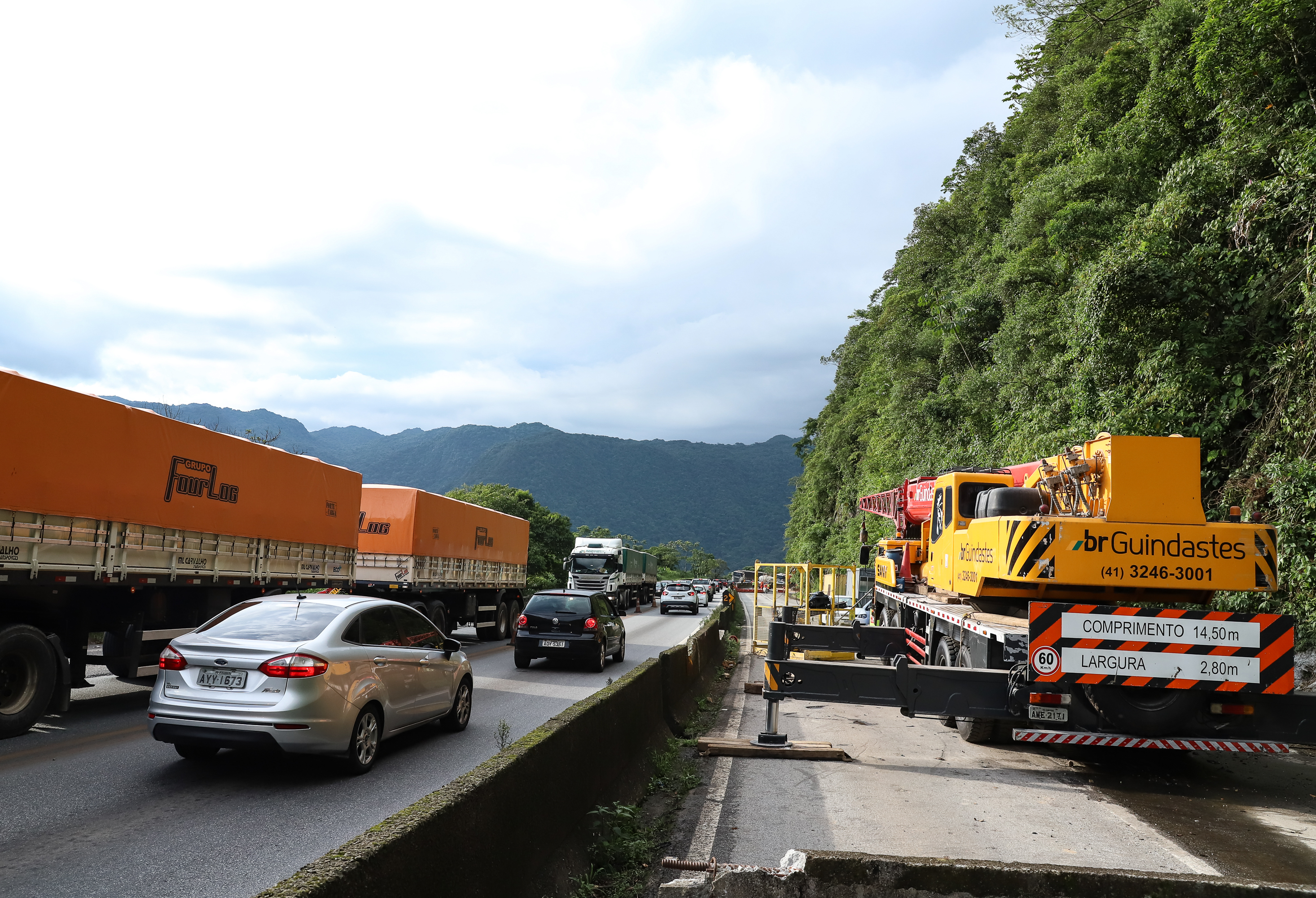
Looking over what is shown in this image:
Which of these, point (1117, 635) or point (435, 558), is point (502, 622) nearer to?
point (435, 558)

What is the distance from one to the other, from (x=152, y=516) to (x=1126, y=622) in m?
10.3

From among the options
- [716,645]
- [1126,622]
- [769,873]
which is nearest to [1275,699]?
[1126,622]

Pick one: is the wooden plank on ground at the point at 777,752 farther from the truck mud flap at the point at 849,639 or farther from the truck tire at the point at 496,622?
the truck tire at the point at 496,622

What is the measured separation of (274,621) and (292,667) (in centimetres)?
89

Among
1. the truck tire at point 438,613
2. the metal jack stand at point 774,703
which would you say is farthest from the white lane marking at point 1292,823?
the truck tire at point 438,613

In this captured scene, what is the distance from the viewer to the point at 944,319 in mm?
30906

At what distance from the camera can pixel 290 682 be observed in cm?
674

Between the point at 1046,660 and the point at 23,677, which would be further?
the point at 23,677

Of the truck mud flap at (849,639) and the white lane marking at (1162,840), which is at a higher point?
the truck mud flap at (849,639)

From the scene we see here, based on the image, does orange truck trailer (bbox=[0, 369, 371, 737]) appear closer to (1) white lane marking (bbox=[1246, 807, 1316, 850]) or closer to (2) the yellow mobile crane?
(2) the yellow mobile crane

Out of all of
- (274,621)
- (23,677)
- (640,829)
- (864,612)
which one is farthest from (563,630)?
(640,829)

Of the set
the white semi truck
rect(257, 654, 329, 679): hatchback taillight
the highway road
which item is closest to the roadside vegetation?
the highway road

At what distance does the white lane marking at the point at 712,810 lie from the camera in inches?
223

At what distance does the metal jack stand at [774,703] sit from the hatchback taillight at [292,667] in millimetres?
4228
